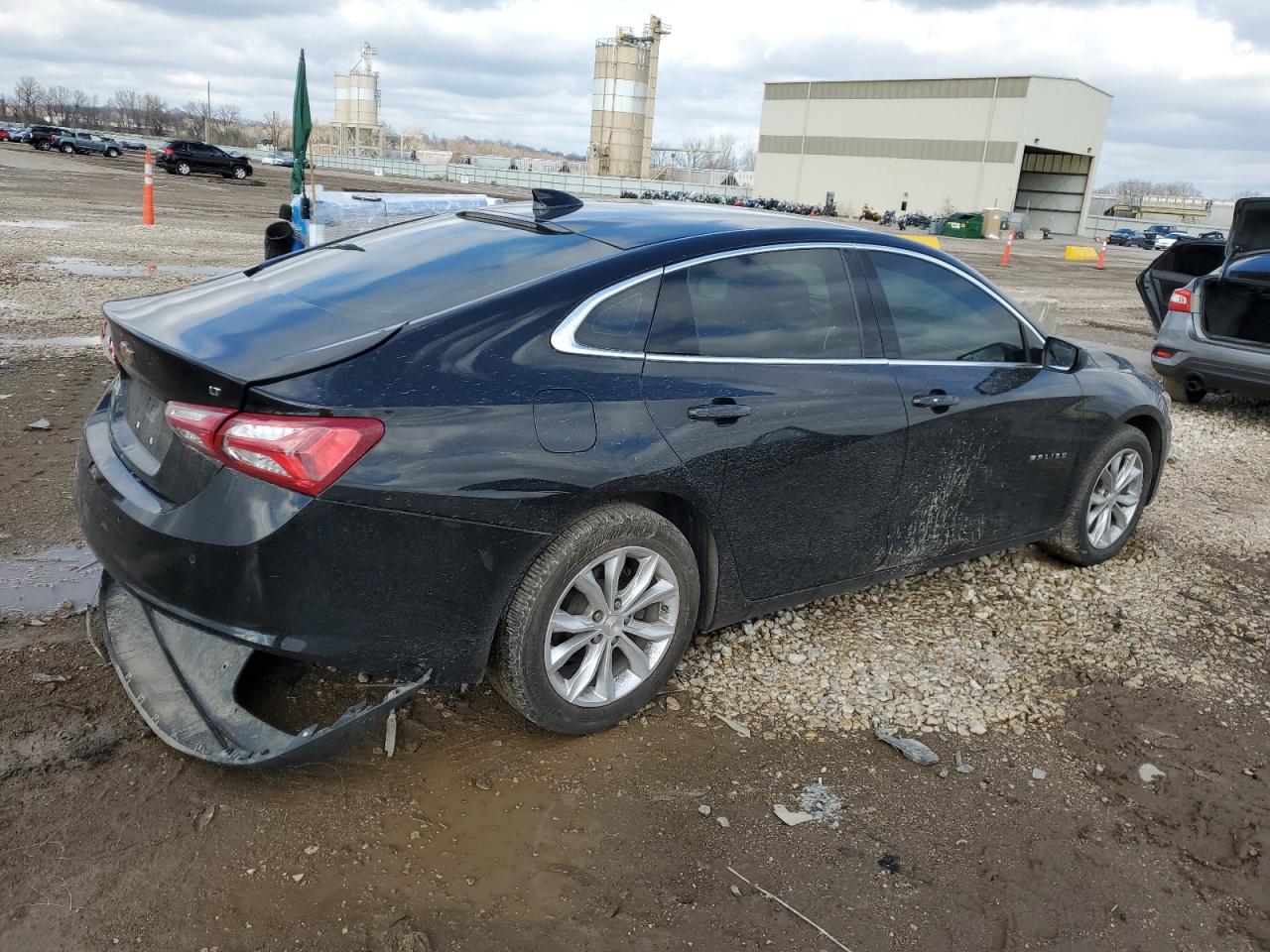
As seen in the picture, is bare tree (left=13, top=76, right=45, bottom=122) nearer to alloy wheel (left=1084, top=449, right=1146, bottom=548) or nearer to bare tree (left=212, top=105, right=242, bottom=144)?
bare tree (left=212, top=105, right=242, bottom=144)

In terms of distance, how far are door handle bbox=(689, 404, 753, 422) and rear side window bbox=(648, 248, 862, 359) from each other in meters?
0.19

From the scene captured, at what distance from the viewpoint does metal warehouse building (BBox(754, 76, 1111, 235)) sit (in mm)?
63719

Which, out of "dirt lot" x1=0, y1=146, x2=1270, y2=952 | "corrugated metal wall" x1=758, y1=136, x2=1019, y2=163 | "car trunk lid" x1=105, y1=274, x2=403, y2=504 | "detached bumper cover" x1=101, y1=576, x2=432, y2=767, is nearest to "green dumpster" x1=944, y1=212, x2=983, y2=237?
"corrugated metal wall" x1=758, y1=136, x2=1019, y2=163

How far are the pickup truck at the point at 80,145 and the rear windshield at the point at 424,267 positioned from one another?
58882 millimetres

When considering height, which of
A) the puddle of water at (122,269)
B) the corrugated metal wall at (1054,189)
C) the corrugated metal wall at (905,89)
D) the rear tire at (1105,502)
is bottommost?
the puddle of water at (122,269)

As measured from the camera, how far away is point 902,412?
3902mm

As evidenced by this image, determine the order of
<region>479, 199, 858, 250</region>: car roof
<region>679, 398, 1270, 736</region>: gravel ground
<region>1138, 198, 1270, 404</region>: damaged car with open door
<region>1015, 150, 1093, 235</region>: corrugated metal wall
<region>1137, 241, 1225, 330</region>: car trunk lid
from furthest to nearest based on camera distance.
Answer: <region>1015, 150, 1093, 235</region>: corrugated metal wall → <region>1137, 241, 1225, 330</region>: car trunk lid → <region>1138, 198, 1270, 404</region>: damaged car with open door → <region>679, 398, 1270, 736</region>: gravel ground → <region>479, 199, 858, 250</region>: car roof

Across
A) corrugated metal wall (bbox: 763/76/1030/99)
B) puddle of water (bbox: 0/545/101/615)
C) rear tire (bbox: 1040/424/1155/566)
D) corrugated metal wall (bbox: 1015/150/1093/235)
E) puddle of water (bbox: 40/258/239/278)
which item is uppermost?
corrugated metal wall (bbox: 763/76/1030/99)

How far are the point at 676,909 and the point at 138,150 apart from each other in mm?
76412

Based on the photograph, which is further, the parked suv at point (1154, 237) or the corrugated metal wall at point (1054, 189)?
the corrugated metal wall at point (1054, 189)

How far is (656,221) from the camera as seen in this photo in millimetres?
3744

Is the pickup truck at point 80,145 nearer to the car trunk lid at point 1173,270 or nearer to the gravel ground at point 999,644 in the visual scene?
the car trunk lid at point 1173,270

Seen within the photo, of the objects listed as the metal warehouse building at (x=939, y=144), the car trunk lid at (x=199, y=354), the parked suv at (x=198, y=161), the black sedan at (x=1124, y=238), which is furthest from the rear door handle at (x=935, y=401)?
the black sedan at (x=1124, y=238)

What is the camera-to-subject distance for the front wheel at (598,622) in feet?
9.99
